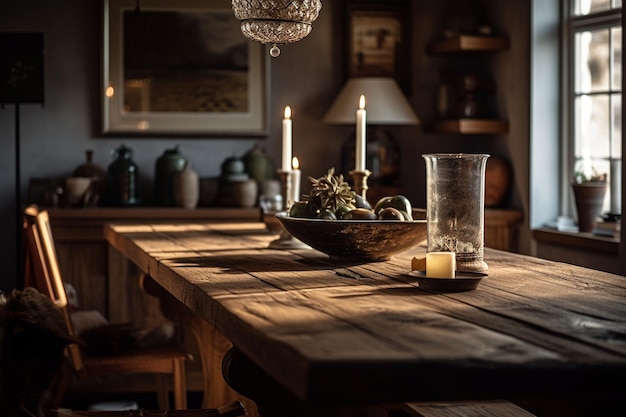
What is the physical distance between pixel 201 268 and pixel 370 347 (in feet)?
3.58

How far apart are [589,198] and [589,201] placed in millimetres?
14

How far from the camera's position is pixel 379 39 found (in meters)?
5.47

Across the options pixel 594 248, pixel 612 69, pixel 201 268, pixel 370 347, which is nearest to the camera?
pixel 370 347

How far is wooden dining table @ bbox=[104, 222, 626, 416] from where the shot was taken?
1.31 meters

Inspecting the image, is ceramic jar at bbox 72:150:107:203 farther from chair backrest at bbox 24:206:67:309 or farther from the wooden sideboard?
chair backrest at bbox 24:206:67:309

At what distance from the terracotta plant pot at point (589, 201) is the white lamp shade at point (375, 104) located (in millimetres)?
1049

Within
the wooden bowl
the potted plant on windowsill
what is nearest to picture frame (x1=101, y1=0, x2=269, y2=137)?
the potted plant on windowsill

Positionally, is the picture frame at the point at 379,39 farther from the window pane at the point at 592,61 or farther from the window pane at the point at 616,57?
the window pane at the point at 616,57

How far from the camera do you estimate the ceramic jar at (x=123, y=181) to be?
16.7 ft

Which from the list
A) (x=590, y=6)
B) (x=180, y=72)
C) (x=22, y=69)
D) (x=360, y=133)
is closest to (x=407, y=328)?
(x=360, y=133)

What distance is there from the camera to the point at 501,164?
4988 millimetres

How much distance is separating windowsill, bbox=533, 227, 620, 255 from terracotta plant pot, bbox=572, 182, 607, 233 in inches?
2.2

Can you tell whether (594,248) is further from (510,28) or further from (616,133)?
(510,28)

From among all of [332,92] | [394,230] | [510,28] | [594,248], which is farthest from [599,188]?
[394,230]
